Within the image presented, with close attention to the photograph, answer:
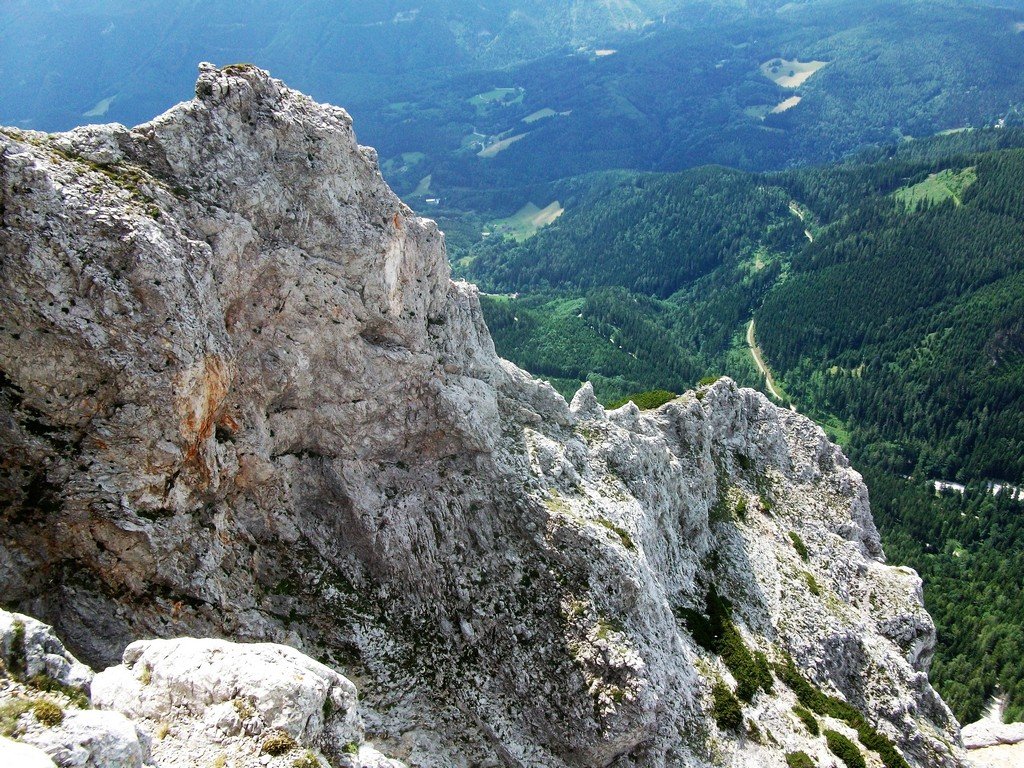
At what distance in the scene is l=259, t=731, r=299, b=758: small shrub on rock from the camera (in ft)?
82.3

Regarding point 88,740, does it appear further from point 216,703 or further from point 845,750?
point 845,750

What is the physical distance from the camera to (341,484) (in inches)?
1794

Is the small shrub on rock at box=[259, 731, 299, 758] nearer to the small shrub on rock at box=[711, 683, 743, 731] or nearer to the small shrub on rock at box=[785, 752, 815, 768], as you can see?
the small shrub on rock at box=[711, 683, 743, 731]

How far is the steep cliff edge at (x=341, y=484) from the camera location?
1259 inches

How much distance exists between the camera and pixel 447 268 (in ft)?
180

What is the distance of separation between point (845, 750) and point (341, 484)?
142ft

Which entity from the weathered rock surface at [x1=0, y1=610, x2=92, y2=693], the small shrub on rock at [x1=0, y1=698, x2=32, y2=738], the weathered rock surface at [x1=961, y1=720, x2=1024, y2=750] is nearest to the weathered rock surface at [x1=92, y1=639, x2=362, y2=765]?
the weathered rock surface at [x1=0, y1=610, x2=92, y2=693]

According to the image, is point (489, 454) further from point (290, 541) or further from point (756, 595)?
point (756, 595)

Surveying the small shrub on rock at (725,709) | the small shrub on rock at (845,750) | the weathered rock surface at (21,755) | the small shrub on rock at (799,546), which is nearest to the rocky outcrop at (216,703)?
the weathered rock surface at (21,755)

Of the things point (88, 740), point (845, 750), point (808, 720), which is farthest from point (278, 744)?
point (845, 750)

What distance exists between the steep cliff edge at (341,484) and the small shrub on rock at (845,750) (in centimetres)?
81

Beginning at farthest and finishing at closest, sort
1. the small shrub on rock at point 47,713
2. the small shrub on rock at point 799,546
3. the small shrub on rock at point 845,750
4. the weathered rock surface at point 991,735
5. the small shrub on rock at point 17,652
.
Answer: the weathered rock surface at point 991,735
the small shrub on rock at point 799,546
the small shrub on rock at point 845,750
the small shrub on rock at point 17,652
the small shrub on rock at point 47,713

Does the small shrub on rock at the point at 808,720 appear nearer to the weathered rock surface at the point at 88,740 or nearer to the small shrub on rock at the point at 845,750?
the small shrub on rock at the point at 845,750

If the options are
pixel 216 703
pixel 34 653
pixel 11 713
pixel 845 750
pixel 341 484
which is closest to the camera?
pixel 11 713
